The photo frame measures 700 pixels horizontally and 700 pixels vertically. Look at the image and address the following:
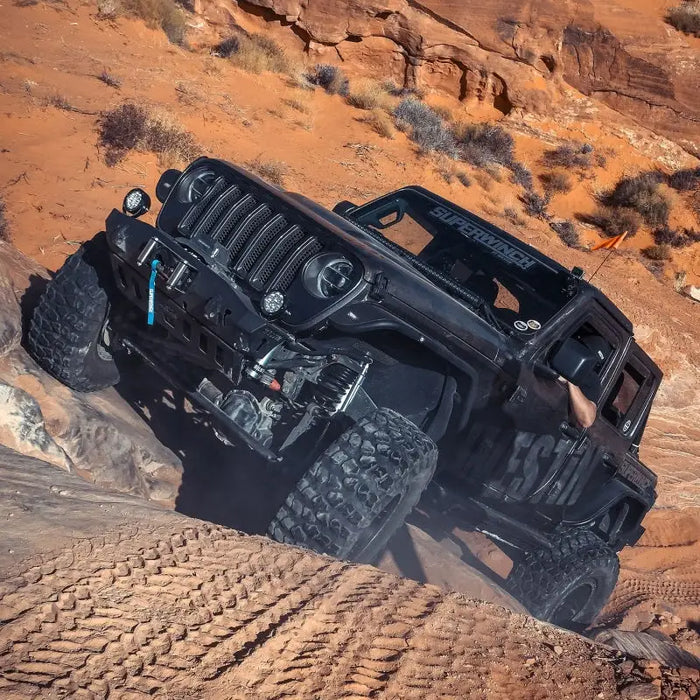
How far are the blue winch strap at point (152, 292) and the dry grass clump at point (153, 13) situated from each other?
12407mm

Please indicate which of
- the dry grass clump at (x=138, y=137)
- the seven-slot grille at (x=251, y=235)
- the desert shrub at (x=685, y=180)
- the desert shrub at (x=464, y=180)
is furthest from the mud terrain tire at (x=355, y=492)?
the desert shrub at (x=685, y=180)

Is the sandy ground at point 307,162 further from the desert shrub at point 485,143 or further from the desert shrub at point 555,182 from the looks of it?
the desert shrub at point 485,143

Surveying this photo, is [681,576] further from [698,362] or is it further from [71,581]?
[71,581]

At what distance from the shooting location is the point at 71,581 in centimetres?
286

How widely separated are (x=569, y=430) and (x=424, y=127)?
1297 cm

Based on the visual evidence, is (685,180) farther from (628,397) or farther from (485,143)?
(628,397)

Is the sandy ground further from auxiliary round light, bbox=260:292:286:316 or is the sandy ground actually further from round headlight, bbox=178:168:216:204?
round headlight, bbox=178:168:216:204

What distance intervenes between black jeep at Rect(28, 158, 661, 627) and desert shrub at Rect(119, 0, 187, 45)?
11.5 metres

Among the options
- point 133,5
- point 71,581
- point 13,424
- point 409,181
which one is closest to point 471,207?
point 409,181

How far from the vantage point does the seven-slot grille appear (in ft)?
14.8

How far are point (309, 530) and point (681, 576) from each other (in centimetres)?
493

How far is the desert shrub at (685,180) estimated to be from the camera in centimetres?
1897

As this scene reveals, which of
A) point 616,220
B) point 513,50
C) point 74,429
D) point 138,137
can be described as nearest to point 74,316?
point 74,429

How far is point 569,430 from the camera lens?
16.4ft
